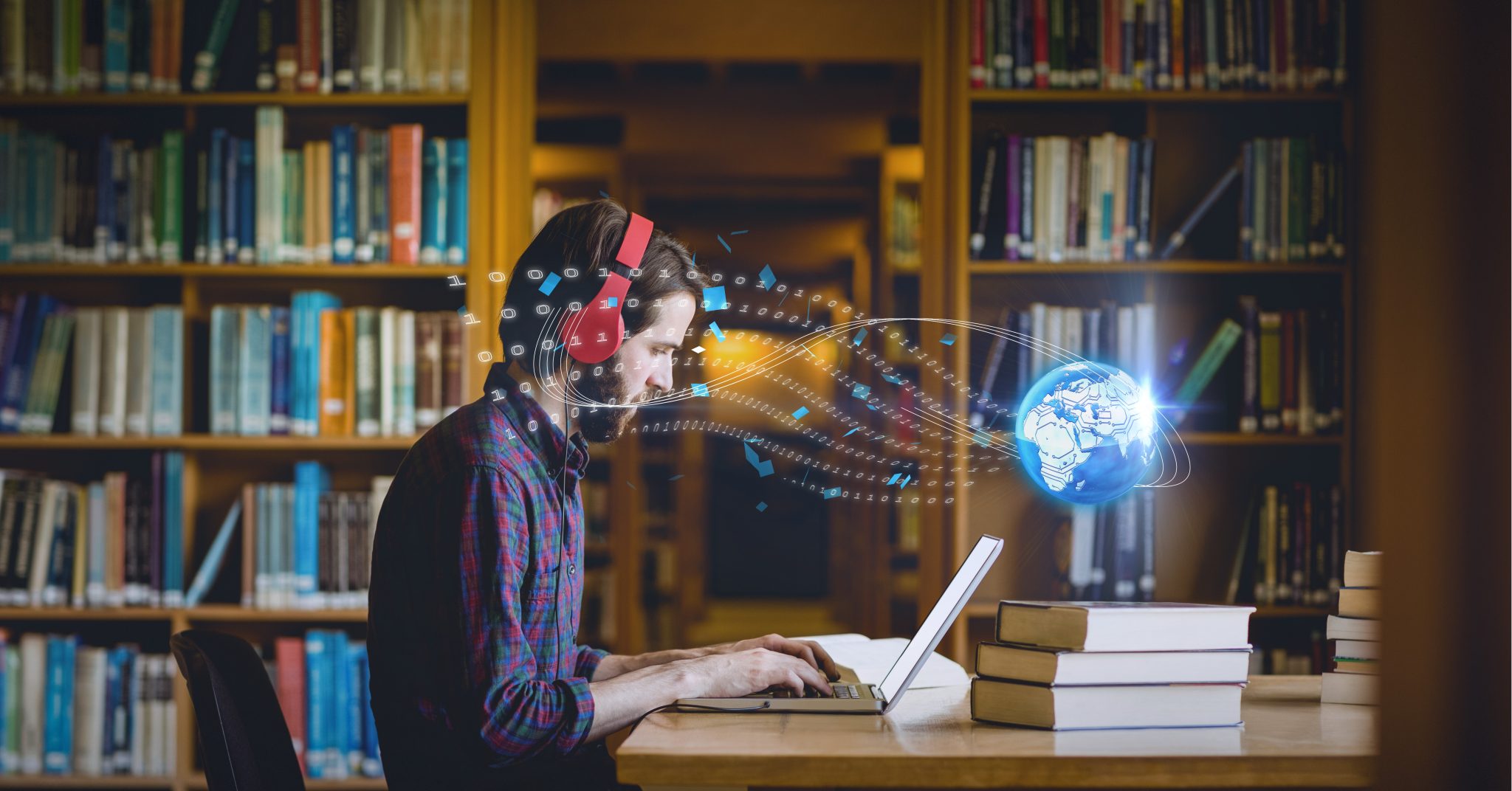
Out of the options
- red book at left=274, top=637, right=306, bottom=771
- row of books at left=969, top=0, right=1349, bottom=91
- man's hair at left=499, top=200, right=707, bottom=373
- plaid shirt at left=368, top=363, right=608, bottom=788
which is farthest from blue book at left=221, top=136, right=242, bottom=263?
row of books at left=969, top=0, right=1349, bottom=91

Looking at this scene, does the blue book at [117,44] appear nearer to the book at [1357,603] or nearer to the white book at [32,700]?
the white book at [32,700]

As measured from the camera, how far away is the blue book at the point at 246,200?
2.20 meters

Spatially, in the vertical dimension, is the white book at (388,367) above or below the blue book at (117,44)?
below

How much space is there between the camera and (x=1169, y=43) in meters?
2.15

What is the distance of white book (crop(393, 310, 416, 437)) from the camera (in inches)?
85.4

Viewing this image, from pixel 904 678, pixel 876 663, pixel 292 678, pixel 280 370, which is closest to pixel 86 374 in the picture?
pixel 280 370

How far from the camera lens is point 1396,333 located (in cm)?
85

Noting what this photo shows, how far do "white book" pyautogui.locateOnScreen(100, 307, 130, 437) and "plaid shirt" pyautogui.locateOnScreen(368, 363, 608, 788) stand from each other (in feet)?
4.28

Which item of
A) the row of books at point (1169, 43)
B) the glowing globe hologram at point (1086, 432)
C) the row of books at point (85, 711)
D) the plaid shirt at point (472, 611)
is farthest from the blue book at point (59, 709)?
the row of books at point (1169, 43)

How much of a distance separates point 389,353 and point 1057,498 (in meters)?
1.39

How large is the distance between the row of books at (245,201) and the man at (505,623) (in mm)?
907

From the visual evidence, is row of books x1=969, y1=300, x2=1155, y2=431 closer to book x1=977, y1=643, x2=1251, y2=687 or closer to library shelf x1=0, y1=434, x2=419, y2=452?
book x1=977, y1=643, x2=1251, y2=687

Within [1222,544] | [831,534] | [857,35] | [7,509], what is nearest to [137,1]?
[7,509]

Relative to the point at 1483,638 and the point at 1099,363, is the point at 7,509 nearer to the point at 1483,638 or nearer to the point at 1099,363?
the point at 1099,363
